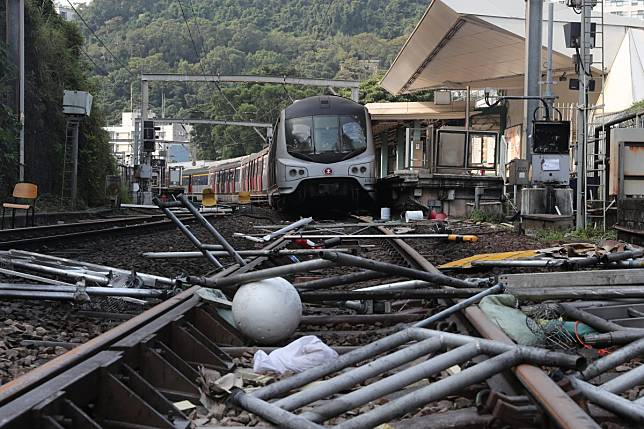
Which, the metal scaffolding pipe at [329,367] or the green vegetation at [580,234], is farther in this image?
the green vegetation at [580,234]

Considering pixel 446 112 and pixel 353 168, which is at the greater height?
pixel 446 112

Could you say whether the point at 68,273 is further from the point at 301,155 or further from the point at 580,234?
the point at 301,155

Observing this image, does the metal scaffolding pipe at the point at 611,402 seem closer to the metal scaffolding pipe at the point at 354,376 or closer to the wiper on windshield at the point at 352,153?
the metal scaffolding pipe at the point at 354,376

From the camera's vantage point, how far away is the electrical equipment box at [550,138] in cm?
1692

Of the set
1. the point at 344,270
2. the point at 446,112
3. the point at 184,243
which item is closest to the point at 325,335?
the point at 344,270

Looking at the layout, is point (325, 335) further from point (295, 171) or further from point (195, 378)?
point (295, 171)

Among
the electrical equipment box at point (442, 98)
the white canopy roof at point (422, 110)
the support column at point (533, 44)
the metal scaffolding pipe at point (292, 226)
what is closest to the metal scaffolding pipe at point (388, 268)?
the metal scaffolding pipe at point (292, 226)

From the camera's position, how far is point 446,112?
3759 cm

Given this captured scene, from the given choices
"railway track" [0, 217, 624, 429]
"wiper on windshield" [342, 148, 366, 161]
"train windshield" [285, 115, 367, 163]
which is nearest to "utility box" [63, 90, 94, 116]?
"train windshield" [285, 115, 367, 163]

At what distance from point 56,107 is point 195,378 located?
2476cm

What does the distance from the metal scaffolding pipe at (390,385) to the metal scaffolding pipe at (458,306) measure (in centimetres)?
83

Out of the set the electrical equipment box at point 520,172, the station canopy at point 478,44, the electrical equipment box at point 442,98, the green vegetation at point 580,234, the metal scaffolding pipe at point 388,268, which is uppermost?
the station canopy at point 478,44

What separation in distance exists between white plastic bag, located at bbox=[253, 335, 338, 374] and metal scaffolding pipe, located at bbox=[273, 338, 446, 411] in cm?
54

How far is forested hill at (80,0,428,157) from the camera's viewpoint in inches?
2921
